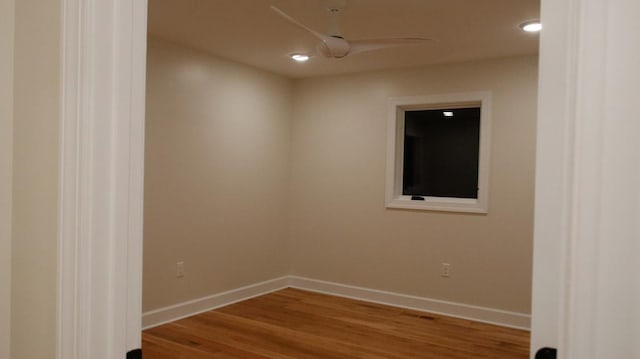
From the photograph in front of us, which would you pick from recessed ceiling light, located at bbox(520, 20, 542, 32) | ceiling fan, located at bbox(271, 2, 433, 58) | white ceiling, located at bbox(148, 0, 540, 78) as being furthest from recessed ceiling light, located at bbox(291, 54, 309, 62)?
recessed ceiling light, located at bbox(520, 20, 542, 32)

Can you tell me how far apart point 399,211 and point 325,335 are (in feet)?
5.33

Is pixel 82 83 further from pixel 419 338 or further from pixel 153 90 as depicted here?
pixel 419 338

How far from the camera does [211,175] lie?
4707 millimetres

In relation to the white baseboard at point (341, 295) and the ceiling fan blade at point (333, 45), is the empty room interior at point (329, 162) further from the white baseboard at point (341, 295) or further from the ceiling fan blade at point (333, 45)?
the ceiling fan blade at point (333, 45)

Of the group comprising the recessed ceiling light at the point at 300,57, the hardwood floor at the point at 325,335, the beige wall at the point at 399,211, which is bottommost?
the hardwood floor at the point at 325,335

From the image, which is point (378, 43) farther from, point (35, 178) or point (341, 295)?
point (341, 295)

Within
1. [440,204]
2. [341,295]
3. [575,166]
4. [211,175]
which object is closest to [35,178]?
[575,166]

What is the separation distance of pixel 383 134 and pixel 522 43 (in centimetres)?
170

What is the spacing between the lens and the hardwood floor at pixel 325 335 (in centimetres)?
367

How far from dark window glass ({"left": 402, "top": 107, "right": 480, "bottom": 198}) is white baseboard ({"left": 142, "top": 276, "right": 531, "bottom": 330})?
115cm

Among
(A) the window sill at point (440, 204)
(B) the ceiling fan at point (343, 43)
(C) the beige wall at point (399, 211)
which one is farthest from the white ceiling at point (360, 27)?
(A) the window sill at point (440, 204)

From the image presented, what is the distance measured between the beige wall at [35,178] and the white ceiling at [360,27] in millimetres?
2100

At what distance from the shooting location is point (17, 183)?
120 centimetres

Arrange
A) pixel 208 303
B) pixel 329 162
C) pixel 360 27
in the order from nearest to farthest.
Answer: pixel 360 27
pixel 208 303
pixel 329 162
